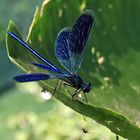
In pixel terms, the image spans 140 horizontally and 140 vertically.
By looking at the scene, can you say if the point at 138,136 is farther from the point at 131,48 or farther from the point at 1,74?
the point at 1,74

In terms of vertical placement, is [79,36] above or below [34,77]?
above

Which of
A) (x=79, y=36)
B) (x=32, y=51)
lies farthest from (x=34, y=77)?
(x=79, y=36)

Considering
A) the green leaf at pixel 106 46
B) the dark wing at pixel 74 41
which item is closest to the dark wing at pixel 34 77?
the green leaf at pixel 106 46

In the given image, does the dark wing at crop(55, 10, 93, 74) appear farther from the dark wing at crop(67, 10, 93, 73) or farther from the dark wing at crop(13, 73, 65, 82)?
the dark wing at crop(13, 73, 65, 82)

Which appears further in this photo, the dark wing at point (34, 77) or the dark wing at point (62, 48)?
the dark wing at point (62, 48)

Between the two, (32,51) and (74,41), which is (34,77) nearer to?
(32,51)

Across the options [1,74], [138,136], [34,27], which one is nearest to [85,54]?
[34,27]

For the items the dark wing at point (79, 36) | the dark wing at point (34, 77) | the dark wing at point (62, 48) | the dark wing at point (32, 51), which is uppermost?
the dark wing at point (79, 36)

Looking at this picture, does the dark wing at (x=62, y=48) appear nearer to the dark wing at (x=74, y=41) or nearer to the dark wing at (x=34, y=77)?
the dark wing at (x=74, y=41)
